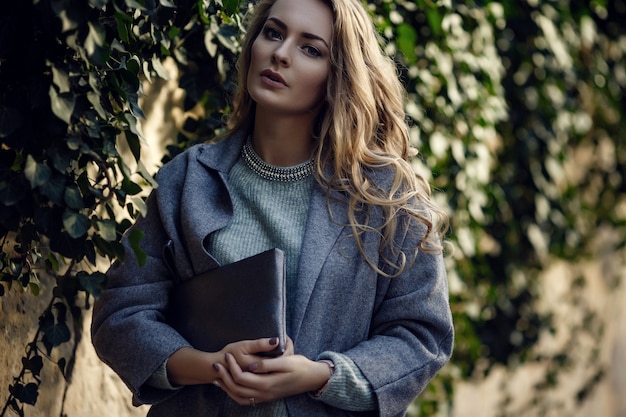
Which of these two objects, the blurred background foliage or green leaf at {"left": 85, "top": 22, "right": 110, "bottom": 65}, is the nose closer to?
the blurred background foliage

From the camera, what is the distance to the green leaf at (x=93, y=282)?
186cm

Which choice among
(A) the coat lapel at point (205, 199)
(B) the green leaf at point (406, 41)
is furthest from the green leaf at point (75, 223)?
(B) the green leaf at point (406, 41)

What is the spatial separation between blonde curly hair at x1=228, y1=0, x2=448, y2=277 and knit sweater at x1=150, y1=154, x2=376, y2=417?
96 millimetres

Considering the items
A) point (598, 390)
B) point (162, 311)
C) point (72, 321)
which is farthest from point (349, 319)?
point (598, 390)

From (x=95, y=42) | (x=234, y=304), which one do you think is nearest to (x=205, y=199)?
(x=234, y=304)

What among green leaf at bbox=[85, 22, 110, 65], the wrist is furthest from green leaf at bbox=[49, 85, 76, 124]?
the wrist

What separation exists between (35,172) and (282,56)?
60cm

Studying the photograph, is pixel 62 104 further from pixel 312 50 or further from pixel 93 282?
pixel 312 50

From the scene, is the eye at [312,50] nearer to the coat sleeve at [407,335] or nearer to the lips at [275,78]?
the lips at [275,78]

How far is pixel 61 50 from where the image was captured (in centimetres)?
176

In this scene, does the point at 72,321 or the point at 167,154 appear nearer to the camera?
the point at 72,321

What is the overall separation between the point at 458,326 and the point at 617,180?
1640 millimetres

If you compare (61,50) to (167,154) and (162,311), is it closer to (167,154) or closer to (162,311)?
(162,311)

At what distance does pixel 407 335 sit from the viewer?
6.29 feet
